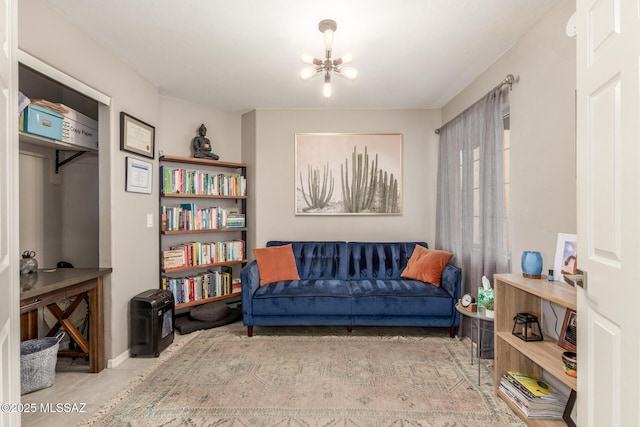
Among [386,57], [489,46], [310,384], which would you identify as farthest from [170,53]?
[310,384]

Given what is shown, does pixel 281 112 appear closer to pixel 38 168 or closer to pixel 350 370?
pixel 38 168

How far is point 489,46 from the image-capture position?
2.47 metres

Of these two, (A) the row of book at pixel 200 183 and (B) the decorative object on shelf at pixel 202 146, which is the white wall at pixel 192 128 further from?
(A) the row of book at pixel 200 183

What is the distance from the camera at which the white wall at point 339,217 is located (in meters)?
3.90

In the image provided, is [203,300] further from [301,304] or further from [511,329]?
[511,329]

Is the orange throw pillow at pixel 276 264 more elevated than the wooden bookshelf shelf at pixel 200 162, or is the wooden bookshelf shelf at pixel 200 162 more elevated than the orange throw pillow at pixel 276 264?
the wooden bookshelf shelf at pixel 200 162

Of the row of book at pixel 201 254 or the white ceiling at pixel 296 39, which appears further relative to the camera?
the row of book at pixel 201 254

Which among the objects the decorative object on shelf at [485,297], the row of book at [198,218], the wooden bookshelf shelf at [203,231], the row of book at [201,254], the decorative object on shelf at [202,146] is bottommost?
the decorative object on shelf at [485,297]

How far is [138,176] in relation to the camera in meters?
2.81

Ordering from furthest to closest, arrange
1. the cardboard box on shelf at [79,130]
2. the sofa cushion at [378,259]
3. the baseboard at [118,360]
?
1. the sofa cushion at [378,259]
2. the baseboard at [118,360]
3. the cardboard box on shelf at [79,130]

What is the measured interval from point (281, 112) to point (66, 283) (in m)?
2.83

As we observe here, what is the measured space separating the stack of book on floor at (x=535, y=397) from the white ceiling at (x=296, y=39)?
236 cm

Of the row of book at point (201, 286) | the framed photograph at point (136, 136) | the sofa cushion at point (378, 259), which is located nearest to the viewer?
the framed photograph at point (136, 136)

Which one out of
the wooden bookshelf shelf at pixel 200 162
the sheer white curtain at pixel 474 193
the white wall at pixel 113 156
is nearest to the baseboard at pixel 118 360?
the white wall at pixel 113 156
